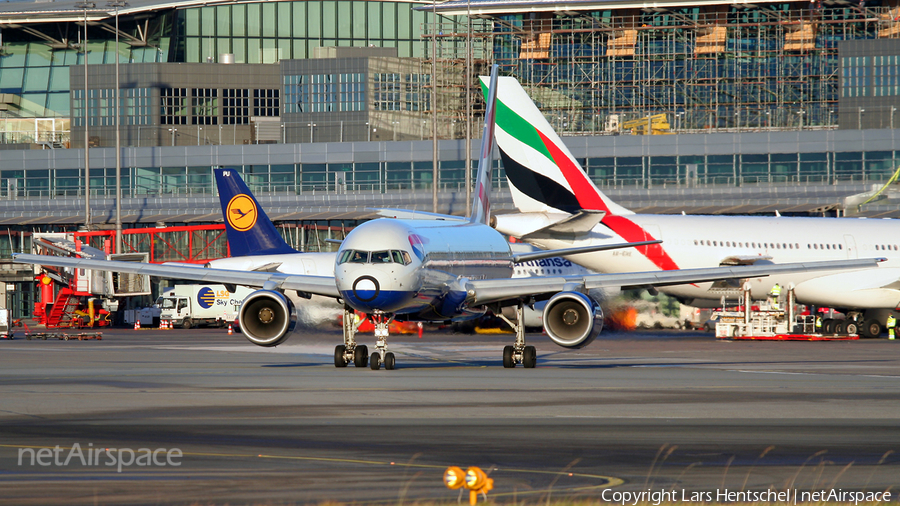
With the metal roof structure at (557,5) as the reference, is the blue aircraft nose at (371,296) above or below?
below

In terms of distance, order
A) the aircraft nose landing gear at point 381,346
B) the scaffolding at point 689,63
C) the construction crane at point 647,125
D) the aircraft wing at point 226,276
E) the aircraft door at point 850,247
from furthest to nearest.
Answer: the scaffolding at point 689,63 → the construction crane at point 647,125 → the aircraft door at point 850,247 → the aircraft wing at point 226,276 → the aircraft nose landing gear at point 381,346

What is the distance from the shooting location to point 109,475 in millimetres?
9758

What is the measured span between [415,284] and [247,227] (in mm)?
25411

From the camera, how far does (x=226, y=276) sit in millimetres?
24484

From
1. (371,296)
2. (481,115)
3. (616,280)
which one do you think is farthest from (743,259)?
(481,115)

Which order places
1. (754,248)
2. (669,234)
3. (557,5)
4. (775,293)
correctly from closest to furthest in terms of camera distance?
(669,234)
(754,248)
(775,293)
(557,5)

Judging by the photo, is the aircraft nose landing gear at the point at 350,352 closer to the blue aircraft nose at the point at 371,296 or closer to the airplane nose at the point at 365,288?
the blue aircraft nose at the point at 371,296

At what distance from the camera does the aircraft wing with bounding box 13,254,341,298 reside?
24.1 meters

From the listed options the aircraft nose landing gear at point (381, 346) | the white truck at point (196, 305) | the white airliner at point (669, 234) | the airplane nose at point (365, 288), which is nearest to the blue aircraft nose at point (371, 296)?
the airplane nose at point (365, 288)

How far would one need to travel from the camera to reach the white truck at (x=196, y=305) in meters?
64.0

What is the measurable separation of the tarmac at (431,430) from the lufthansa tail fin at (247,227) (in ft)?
67.3

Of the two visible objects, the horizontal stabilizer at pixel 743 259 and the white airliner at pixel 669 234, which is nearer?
the white airliner at pixel 669 234

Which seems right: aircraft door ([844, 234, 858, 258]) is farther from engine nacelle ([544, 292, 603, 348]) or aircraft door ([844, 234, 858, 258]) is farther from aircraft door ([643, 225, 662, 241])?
engine nacelle ([544, 292, 603, 348])

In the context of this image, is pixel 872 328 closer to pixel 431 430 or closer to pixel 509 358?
pixel 509 358
